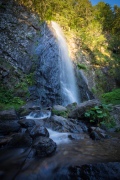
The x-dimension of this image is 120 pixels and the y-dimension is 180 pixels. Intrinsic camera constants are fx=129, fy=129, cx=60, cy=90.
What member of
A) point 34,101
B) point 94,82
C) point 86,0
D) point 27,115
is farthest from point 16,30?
point 86,0

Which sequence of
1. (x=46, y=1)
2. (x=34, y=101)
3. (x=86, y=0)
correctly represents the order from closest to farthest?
(x=34, y=101) → (x=46, y=1) → (x=86, y=0)

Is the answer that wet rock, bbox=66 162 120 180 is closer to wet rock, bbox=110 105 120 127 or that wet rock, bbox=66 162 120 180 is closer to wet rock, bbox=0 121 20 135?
wet rock, bbox=0 121 20 135

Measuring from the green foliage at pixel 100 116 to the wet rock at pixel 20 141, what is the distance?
3.23 m

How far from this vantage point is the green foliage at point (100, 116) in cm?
627

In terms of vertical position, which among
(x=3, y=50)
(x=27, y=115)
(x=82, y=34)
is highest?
(x=82, y=34)

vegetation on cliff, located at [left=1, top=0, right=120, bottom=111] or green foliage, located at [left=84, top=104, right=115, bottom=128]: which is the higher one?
vegetation on cliff, located at [left=1, top=0, right=120, bottom=111]

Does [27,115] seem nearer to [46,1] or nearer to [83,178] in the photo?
[83,178]

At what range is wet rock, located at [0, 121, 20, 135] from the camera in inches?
200

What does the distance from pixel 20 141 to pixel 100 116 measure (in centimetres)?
385

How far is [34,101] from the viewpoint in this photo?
957 cm

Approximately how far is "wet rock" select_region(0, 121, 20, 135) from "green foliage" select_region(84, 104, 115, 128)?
10.8ft

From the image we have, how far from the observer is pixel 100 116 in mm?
6258

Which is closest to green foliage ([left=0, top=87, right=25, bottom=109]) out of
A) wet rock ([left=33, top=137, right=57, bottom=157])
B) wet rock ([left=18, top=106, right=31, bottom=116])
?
wet rock ([left=18, top=106, right=31, bottom=116])

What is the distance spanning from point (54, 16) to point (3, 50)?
9.74m
